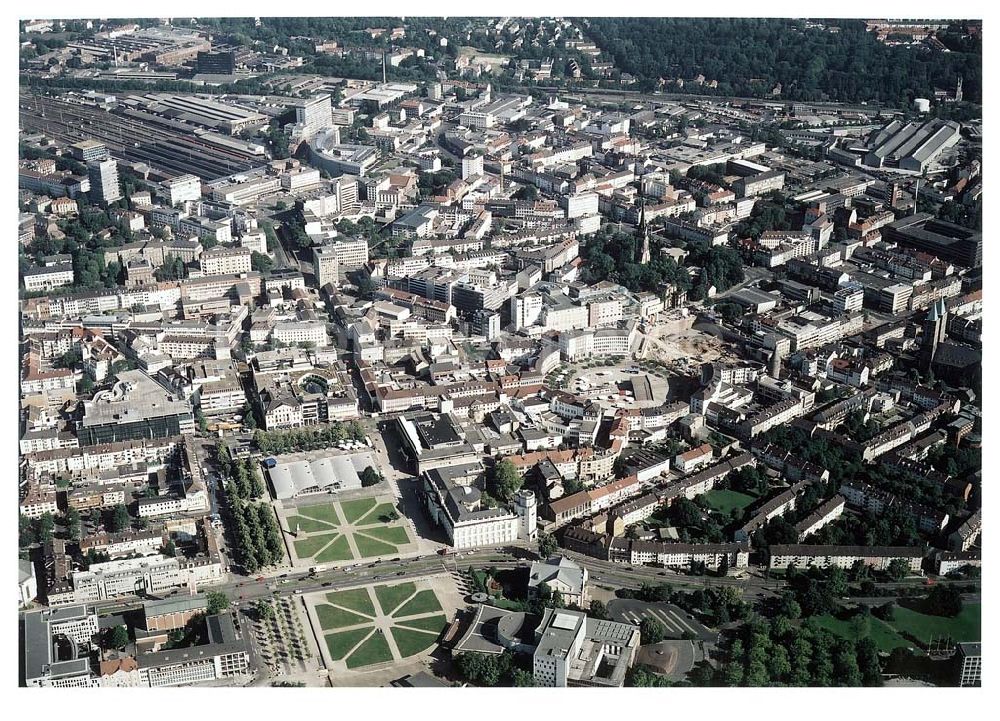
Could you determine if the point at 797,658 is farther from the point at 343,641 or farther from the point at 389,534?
the point at 389,534

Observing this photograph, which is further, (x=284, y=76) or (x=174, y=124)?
(x=284, y=76)

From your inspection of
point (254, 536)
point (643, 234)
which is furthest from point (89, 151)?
point (254, 536)

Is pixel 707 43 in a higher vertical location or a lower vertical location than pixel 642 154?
higher

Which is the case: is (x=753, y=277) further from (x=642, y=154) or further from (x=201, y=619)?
(x=201, y=619)

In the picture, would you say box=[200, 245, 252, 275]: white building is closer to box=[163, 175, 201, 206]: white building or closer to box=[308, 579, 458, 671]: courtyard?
box=[163, 175, 201, 206]: white building

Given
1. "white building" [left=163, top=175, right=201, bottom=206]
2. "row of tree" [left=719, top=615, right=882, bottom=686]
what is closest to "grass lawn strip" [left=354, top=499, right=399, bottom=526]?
"row of tree" [left=719, top=615, right=882, bottom=686]

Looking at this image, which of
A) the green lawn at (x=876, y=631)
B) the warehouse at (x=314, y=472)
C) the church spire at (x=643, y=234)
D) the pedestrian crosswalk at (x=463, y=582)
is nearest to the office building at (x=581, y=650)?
the pedestrian crosswalk at (x=463, y=582)

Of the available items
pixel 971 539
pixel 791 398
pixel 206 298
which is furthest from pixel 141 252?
pixel 971 539
